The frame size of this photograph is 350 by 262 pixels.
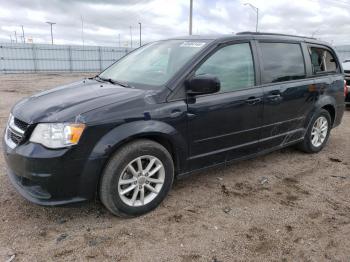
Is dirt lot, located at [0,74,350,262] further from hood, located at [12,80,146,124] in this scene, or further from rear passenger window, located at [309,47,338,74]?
rear passenger window, located at [309,47,338,74]

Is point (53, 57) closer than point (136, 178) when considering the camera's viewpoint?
No

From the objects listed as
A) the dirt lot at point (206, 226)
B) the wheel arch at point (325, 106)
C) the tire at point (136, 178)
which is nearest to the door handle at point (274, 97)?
the wheel arch at point (325, 106)

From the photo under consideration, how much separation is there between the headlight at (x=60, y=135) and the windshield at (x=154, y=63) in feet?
3.35

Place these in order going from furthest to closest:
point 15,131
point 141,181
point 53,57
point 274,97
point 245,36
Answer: point 53,57 < point 274,97 < point 245,36 < point 141,181 < point 15,131

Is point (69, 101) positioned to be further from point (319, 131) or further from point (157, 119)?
point (319, 131)

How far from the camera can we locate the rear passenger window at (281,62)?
4.26 meters

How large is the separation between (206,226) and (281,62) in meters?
2.53

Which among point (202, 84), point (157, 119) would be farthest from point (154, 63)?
point (157, 119)

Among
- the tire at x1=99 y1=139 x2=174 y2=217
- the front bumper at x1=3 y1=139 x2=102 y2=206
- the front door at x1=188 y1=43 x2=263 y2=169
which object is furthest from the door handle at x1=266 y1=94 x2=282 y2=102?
the front bumper at x1=3 y1=139 x2=102 y2=206

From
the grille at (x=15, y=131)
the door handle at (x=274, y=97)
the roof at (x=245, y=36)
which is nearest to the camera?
the grille at (x=15, y=131)

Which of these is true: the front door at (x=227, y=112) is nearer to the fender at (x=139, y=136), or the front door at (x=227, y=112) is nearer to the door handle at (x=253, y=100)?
the door handle at (x=253, y=100)

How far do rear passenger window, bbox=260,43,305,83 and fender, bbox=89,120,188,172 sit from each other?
1543 millimetres

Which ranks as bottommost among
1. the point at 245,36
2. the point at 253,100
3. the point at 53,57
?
the point at 253,100

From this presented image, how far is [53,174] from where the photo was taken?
283cm
